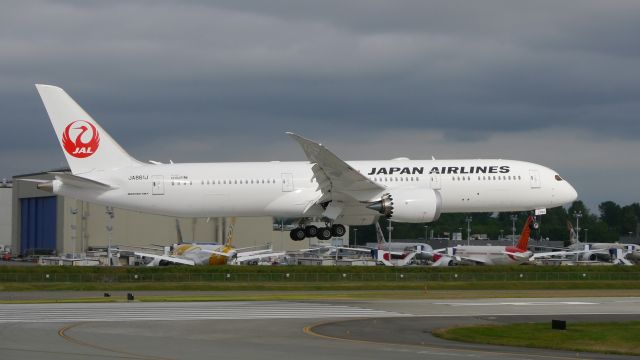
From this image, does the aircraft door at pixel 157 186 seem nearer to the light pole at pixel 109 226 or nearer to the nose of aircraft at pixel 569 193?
the nose of aircraft at pixel 569 193

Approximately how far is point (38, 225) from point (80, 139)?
87.3 m

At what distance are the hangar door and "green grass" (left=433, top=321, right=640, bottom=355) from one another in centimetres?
11367

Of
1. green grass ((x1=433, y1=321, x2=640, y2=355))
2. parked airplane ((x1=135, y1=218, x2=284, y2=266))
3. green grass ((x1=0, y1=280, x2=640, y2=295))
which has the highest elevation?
parked airplane ((x1=135, y1=218, x2=284, y2=266))

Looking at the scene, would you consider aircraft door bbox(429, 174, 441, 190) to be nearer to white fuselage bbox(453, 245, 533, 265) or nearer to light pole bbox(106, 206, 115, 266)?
white fuselage bbox(453, 245, 533, 265)

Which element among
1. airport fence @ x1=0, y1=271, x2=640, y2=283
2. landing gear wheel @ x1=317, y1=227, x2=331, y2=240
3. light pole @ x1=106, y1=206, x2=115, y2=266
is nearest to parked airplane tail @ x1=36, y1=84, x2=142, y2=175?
landing gear wheel @ x1=317, y1=227, x2=331, y2=240

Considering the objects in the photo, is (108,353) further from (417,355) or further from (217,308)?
(217,308)

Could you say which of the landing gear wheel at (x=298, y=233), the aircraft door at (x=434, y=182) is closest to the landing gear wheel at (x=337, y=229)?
the landing gear wheel at (x=298, y=233)

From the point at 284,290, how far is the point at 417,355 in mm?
39993

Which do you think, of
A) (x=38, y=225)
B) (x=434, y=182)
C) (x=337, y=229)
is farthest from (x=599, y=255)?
(x=337, y=229)

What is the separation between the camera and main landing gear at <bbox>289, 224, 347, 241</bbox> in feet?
209

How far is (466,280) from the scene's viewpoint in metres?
80.6

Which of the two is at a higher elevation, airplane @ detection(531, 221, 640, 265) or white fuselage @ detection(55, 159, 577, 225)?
white fuselage @ detection(55, 159, 577, 225)

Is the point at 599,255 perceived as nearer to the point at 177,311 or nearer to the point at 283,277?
the point at 283,277

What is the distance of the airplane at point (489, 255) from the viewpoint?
111 metres
